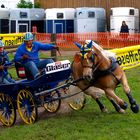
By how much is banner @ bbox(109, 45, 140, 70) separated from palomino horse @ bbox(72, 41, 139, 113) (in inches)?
151

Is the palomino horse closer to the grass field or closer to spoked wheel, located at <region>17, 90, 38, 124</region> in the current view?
the grass field

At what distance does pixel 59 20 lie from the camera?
31.0 meters

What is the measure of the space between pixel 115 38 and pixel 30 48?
16833 mm

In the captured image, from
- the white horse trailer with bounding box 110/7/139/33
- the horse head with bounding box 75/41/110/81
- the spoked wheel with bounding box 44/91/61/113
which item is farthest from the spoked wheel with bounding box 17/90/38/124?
the white horse trailer with bounding box 110/7/139/33

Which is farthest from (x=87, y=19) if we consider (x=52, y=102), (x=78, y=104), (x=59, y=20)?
(x=52, y=102)

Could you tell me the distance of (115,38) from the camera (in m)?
26.1

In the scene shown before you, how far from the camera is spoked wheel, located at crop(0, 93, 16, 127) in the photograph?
9336mm

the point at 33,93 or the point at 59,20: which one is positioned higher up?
the point at 59,20

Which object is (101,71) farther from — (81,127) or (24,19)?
(24,19)

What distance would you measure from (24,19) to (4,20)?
4.39ft

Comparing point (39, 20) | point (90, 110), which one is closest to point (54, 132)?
point (90, 110)

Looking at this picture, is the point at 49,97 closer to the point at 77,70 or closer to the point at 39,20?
the point at 77,70

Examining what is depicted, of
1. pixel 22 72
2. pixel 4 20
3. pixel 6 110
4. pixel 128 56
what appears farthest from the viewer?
Result: pixel 4 20

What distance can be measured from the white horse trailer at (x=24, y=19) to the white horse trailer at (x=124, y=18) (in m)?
5.44
